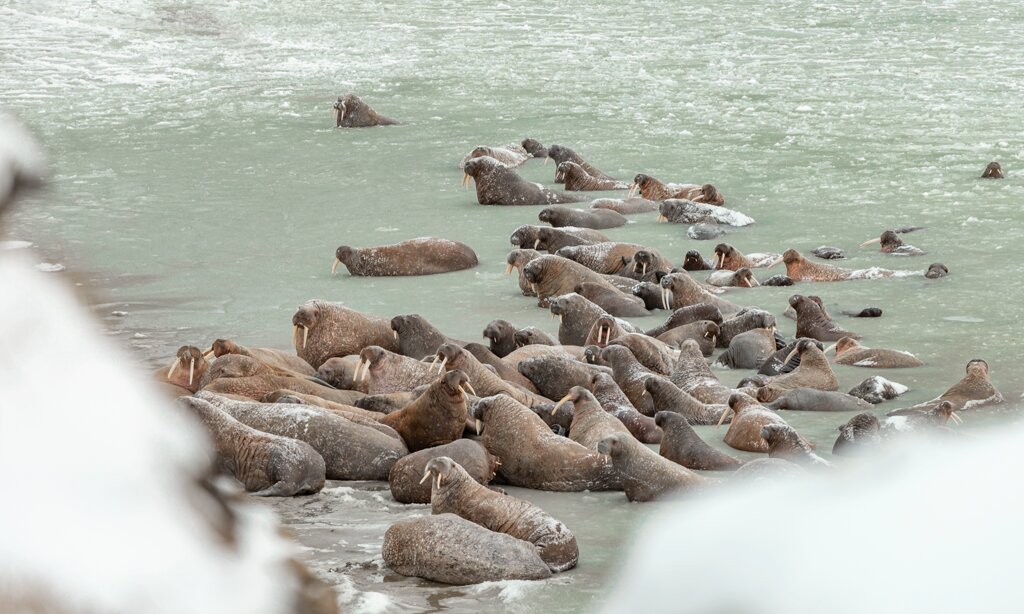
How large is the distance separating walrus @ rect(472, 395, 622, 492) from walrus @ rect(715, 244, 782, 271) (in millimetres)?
5836

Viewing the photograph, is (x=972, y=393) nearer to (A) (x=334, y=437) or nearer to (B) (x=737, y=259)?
(A) (x=334, y=437)

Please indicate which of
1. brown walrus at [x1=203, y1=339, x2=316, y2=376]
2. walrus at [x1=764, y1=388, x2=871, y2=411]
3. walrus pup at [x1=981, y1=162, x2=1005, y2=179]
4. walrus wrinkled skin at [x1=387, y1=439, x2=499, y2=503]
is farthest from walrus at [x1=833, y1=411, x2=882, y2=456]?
walrus pup at [x1=981, y1=162, x2=1005, y2=179]

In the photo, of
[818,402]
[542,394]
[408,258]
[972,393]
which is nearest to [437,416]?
[542,394]

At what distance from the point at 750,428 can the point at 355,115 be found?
14001 millimetres

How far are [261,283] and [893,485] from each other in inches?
446

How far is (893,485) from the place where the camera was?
0.78m

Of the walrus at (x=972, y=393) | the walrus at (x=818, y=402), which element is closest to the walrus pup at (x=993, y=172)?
the walrus at (x=972, y=393)

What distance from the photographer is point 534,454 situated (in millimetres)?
6520

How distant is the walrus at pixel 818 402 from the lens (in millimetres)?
8094

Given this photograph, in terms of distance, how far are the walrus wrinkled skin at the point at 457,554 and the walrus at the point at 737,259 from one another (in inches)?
305

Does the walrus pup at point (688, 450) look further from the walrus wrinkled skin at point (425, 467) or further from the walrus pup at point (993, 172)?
the walrus pup at point (993, 172)

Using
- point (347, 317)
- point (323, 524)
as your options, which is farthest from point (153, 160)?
point (323, 524)

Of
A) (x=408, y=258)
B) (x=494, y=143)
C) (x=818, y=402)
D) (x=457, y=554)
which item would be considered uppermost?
(x=457, y=554)

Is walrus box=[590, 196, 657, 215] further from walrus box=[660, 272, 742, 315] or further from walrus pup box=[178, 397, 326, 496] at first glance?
walrus pup box=[178, 397, 326, 496]
